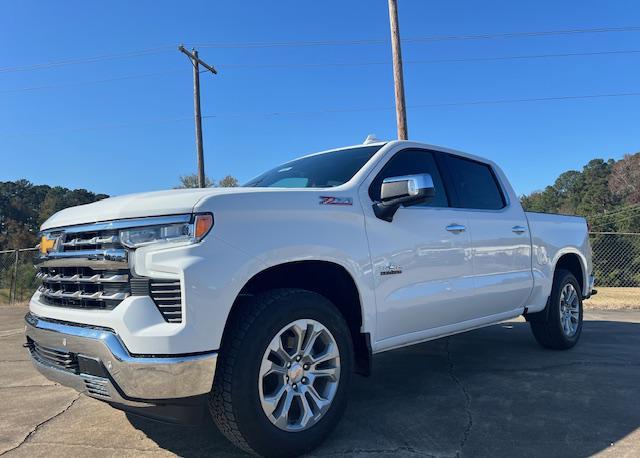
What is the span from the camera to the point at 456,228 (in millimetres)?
4008

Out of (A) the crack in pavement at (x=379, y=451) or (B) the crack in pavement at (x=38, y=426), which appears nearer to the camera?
(A) the crack in pavement at (x=379, y=451)

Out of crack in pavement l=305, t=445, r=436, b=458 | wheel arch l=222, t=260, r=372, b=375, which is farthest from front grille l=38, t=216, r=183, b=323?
crack in pavement l=305, t=445, r=436, b=458

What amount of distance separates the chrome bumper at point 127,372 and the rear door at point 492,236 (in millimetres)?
2546

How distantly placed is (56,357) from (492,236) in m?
3.44

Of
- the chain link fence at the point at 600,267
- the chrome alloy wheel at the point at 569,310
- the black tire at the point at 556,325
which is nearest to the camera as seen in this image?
the black tire at the point at 556,325

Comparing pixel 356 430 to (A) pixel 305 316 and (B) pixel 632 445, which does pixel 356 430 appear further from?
(B) pixel 632 445

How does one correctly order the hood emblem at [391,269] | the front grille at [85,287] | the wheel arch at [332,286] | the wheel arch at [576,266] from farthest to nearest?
1. the wheel arch at [576,266]
2. the hood emblem at [391,269]
3. the wheel arch at [332,286]
4. the front grille at [85,287]

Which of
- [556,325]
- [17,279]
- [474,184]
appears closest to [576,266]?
[556,325]

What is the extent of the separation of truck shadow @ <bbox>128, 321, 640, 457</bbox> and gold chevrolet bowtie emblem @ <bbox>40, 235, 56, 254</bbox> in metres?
1.33

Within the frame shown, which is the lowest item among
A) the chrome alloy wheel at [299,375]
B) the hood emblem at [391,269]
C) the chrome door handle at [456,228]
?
the chrome alloy wheel at [299,375]

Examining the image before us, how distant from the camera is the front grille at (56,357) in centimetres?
268

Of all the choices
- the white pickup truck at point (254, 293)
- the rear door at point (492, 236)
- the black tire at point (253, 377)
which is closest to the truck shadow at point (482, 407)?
the black tire at point (253, 377)

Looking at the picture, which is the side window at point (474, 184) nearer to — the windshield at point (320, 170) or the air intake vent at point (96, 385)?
the windshield at point (320, 170)

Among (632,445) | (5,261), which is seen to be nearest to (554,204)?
(5,261)
